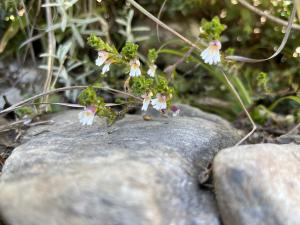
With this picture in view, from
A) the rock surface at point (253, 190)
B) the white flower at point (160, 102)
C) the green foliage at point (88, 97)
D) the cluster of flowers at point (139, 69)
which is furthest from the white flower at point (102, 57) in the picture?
the rock surface at point (253, 190)

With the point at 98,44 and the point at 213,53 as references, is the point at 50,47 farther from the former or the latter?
the point at 213,53

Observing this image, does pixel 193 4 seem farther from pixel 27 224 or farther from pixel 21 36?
pixel 27 224

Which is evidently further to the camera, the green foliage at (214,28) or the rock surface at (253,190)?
the green foliage at (214,28)

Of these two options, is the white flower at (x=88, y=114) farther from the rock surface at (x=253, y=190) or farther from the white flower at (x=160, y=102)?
the rock surface at (x=253, y=190)

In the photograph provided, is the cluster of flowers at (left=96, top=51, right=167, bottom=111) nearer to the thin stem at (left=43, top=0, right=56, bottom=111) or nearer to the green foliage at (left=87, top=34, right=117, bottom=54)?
the green foliage at (left=87, top=34, right=117, bottom=54)

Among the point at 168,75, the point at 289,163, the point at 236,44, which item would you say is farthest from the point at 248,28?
the point at 289,163

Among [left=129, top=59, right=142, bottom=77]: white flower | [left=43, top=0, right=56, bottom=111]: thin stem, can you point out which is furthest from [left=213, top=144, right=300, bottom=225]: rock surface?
[left=43, top=0, right=56, bottom=111]: thin stem
